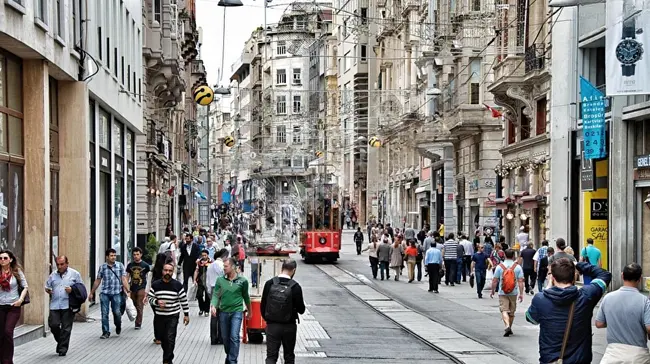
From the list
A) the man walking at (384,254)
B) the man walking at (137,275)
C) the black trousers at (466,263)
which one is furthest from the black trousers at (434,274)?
the man walking at (137,275)

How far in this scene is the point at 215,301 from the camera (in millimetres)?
14227

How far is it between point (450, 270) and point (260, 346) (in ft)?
54.9

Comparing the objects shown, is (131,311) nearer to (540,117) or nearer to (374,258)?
(374,258)

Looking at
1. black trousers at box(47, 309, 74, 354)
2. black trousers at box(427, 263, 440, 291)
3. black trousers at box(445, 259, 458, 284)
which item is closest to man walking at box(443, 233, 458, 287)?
black trousers at box(445, 259, 458, 284)

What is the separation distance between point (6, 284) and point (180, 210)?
54.6 m

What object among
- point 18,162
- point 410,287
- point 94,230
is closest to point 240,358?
point 18,162

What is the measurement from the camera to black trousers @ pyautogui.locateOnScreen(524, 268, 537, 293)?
94.6 ft

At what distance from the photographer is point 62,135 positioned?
22.2 meters

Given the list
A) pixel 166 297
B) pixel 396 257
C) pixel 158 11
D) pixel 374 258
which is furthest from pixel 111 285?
pixel 158 11

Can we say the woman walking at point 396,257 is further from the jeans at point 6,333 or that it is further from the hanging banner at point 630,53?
the jeans at point 6,333

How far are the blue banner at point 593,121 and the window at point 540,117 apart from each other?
815cm

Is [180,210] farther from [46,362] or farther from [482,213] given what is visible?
[46,362]

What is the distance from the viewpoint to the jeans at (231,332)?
1382 cm

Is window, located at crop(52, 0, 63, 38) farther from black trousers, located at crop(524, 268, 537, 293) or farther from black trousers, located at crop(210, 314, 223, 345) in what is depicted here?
black trousers, located at crop(524, 268, 537, 293)
